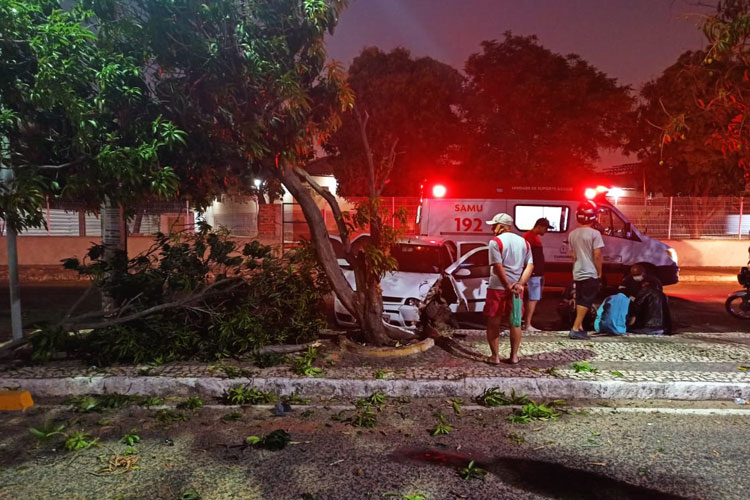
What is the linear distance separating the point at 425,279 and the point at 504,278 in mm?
Result: 2322

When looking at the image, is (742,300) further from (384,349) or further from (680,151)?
(680,151)

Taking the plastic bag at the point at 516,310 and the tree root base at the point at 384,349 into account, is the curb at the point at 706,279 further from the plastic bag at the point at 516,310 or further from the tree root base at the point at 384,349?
the tree root base at the point at 384,349

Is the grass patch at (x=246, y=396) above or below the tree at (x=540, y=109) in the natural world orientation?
below

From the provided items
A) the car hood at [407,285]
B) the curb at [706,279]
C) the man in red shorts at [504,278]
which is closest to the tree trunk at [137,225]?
the car hood at [407,285]

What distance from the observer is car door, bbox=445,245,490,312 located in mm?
8367

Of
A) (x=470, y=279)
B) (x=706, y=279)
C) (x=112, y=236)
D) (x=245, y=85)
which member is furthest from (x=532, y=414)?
(x=706, y=279)

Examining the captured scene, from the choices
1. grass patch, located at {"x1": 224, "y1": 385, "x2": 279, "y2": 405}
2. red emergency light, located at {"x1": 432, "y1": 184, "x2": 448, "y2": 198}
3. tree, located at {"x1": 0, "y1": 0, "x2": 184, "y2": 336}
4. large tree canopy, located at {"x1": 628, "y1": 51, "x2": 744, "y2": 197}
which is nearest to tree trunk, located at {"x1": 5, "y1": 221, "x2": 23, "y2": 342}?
tree, located at {"x1": 0, "y1": 0, "x2": 184, "y2": 336}

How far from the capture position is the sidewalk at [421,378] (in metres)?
5.16

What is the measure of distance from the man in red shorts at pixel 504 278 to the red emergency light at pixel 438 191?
22.0 feet

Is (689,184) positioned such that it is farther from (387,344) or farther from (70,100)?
(70,100)

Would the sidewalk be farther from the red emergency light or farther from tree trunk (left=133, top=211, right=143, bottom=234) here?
tree trunk (left=133, top=211, right=143, bottom=234)

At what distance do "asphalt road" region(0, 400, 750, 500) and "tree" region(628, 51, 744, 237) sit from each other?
15.9 meters

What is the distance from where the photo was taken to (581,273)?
6.98m

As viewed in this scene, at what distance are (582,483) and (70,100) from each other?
518cm
